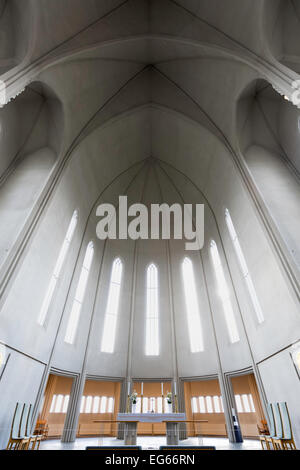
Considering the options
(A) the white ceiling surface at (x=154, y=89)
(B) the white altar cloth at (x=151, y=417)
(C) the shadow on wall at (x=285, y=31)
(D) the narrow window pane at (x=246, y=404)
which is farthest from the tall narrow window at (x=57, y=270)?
(D) the narrow window pane at (x=246, y=404)

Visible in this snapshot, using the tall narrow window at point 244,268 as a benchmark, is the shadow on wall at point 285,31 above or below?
above

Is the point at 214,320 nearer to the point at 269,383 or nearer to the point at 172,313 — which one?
the point at 172,313

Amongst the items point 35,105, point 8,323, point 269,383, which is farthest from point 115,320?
point 35,105

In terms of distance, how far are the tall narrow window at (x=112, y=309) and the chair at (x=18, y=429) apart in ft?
16.3

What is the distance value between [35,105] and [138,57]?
5.21m

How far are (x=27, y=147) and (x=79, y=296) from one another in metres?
6.92

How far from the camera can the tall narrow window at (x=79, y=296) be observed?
35.9 ft

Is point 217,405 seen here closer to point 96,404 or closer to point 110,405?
point 110,405

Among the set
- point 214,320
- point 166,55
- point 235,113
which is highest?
point 166,55

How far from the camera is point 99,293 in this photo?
1284cm

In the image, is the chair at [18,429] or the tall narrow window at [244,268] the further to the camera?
the tall narrow window at [244,268]

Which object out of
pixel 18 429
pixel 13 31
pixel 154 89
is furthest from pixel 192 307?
pixel 13 31

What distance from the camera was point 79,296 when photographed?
464 inches

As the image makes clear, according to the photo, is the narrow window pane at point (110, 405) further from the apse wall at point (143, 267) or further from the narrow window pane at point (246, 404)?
the narrow window pane at point (246, 404)
